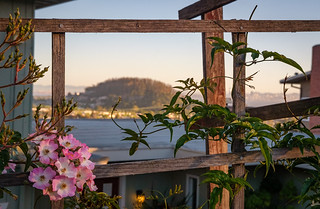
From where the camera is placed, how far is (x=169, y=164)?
164 centimetres

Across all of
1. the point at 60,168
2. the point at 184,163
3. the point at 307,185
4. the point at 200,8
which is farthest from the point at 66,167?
the point at 200,8

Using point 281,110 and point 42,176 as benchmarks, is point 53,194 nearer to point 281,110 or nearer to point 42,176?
point 42,176

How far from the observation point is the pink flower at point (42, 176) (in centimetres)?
138

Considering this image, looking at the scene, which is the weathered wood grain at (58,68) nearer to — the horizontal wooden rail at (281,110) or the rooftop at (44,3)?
the horizontal wooden rail at (281,110)

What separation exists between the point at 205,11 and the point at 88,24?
0.81 meters

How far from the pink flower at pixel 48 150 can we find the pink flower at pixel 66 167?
0.02 meters

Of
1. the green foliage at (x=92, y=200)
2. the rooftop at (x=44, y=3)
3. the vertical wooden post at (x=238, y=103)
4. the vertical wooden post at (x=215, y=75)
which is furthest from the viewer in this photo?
the rooftop at (x=44, y=3)

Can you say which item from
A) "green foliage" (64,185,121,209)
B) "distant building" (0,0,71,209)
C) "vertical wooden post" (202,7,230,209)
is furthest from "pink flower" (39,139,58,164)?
"distant building" (0,0,71,209)

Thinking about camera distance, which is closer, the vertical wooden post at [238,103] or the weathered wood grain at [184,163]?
the weathered wood grain at [184,163]

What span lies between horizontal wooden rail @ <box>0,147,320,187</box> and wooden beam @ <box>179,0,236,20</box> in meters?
0.78

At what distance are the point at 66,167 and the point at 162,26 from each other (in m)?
0.67

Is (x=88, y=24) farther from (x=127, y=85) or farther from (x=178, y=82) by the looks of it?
(x=127, y=85)

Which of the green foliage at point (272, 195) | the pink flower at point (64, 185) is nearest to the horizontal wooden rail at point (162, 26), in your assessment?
the pink flower at point (64, 185)

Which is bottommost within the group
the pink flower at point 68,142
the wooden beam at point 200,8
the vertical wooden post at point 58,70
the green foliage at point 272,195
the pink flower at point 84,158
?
the green foliage at point 272,195
